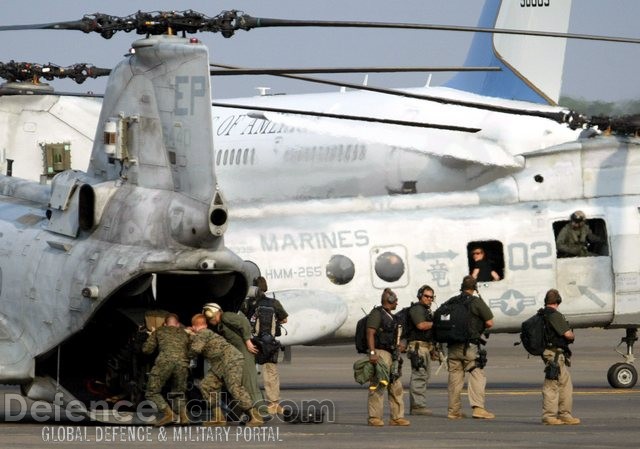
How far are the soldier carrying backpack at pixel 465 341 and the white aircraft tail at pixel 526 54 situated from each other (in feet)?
55.2

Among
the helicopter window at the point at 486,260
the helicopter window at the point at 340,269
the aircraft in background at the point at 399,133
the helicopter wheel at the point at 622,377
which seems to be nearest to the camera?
the helicopter window at the point at 340,269

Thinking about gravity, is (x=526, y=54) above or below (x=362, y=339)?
above

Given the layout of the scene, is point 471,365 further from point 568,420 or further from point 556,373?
point 568,420

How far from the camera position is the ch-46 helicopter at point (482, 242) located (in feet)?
81.5

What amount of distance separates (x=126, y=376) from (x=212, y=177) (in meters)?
2.84

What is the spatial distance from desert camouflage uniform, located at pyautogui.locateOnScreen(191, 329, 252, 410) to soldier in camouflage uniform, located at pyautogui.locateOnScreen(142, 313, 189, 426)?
175 millimetres

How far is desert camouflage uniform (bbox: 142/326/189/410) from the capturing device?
18.0 m

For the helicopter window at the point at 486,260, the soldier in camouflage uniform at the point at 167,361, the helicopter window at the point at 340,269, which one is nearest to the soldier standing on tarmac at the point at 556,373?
the soldier in camouflage uniform at the point at 167,361

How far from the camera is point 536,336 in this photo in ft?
65.0

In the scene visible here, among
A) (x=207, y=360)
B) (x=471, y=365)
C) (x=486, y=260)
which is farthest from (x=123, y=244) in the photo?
(x=486, y=260)

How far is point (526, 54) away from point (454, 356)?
18575 millimetres

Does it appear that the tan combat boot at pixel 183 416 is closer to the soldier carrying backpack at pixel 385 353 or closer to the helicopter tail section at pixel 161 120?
the soldier carrying backpack at pixel 385 353

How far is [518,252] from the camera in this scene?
24969 millimetres

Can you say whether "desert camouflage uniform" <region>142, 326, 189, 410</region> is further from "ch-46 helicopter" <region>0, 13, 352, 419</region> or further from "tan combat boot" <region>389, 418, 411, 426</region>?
"tan combat boot" <region>389, 418, 411, 426</region>
